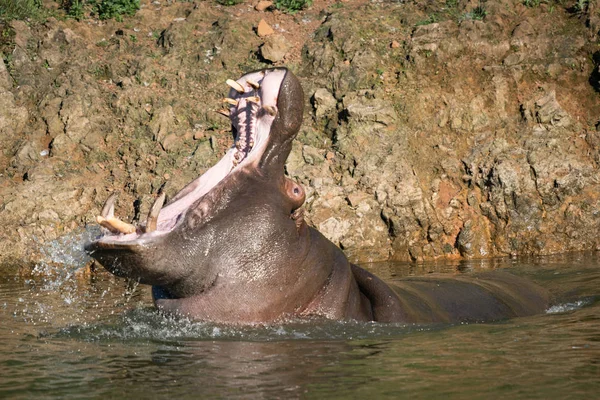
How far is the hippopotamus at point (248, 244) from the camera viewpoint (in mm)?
5289

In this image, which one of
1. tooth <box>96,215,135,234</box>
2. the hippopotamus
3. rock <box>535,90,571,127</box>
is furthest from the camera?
rock <box>535,90,571,127</box>

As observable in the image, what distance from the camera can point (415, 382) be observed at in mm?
4344

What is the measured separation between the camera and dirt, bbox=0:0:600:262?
478 inches

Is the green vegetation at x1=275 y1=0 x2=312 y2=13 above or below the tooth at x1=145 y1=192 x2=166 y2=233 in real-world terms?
above

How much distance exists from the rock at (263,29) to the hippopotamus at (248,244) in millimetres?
9059

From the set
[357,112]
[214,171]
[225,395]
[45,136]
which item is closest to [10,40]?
[45,136]

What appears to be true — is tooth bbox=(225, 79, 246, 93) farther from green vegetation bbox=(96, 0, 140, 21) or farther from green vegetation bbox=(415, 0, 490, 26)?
green vegetation bbox=(96, 0, 140, 21)

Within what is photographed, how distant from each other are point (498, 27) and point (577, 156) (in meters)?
2.88

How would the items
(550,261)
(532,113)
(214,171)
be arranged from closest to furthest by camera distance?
(214,171), (550,261), (532,113)

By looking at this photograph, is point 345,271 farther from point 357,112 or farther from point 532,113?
point 532,113

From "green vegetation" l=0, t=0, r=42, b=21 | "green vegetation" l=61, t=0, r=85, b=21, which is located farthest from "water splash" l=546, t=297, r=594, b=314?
"green vegetation" l=0, t=0, r=42, b=21

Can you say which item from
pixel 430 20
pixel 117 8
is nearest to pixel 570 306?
pixel 430 20

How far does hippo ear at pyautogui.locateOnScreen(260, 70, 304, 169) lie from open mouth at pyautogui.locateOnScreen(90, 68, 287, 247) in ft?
0.11

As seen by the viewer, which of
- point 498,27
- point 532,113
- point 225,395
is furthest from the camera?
point 498,27
